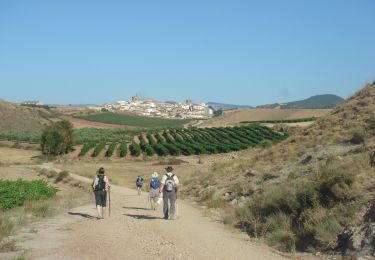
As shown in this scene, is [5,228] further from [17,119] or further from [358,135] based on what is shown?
[17,119]

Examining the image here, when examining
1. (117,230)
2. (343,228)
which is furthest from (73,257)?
(343,228)

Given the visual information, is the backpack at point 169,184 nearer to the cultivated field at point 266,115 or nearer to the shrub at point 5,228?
the shrub at point 5,228

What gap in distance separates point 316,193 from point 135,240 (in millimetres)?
5031

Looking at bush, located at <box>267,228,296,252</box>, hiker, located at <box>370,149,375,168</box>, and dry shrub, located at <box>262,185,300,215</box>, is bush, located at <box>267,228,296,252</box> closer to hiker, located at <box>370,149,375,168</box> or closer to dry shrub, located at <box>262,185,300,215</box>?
dry shrub, located at <box>262,185,300,215</box>

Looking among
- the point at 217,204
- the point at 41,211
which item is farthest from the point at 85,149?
A: the point at 41,211

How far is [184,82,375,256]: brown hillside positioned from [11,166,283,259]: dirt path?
1071 mm

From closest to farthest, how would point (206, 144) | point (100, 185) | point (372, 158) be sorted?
point (372, 158)
point (100, 185)
point (206, 144)

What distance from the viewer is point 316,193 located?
13.5 m

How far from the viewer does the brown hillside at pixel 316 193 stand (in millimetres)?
11602

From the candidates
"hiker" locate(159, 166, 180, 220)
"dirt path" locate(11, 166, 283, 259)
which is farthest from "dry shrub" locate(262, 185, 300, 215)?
"hiker" locate(159, 166, 180, 220)

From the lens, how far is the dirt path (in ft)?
35.4

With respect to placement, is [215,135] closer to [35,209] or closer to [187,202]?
[187,202]

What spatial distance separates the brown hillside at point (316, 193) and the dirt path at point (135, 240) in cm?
107

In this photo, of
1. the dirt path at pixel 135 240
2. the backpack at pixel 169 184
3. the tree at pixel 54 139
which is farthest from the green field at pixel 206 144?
the dirt path at pixel 135 240
